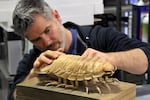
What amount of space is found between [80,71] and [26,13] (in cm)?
61

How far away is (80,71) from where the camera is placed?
0.66 meters

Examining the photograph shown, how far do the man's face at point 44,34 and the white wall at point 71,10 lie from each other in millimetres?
898

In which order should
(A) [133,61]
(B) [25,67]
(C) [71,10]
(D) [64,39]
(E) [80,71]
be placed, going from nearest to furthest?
(E) [80,71] < (A) [133,61] < (D) [64,39] < (B) [25,67] < (C) [71,10]

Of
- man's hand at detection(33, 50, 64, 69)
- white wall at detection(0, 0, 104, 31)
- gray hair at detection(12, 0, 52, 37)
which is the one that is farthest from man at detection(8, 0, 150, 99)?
white wall at detection(0, 0, 104, 31)

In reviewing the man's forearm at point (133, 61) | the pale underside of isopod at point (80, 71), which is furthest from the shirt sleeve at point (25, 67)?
the pale underside of isopod at point (80, 71)

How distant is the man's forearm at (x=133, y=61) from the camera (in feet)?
3.49

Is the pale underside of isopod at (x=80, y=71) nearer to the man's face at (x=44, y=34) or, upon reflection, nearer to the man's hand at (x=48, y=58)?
the man's hand at (x=48, y=58)

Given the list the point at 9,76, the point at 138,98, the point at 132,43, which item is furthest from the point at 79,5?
the point at 138,98

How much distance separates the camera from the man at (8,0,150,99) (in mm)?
1146

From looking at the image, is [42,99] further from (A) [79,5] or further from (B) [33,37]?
(A) [79,5]

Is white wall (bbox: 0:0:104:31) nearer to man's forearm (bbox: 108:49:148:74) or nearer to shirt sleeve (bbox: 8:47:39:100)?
shirt sleeve (bbox: 8:47:39:100)

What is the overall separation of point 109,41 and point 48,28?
0.30 m

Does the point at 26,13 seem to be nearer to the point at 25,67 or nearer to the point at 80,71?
the point at 25,67

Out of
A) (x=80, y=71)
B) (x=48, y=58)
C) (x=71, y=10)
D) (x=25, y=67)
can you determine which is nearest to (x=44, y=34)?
(x=25, y=67)
